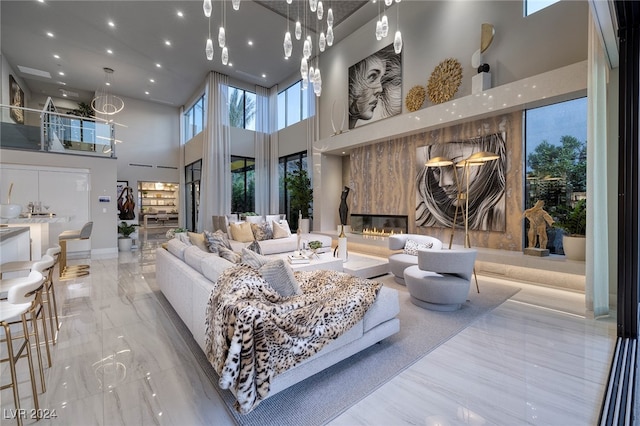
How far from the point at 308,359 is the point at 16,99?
1267cm

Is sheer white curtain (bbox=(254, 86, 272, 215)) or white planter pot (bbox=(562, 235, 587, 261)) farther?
sheer white curtain (bbox=(254, 86, 272, 215))

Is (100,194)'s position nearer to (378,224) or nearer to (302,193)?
(302,193)

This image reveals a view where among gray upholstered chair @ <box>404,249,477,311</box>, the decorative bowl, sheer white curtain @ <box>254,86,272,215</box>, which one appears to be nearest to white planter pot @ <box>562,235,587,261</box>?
gray upholstered chair @ <box>404,249,477,311</box>

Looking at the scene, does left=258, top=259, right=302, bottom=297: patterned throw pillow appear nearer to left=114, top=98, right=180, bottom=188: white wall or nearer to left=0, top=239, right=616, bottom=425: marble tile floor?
left=0, top=239, right=616, bottom=425: marble tile floor

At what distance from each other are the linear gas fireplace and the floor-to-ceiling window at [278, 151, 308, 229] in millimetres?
2463

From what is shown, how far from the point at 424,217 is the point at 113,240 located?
7937 mm

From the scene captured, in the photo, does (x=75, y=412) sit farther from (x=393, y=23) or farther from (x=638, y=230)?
(x=393, y=23)

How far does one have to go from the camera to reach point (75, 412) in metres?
1.65

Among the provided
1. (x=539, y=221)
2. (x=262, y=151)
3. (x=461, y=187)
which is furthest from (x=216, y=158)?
(x=539, y=221)

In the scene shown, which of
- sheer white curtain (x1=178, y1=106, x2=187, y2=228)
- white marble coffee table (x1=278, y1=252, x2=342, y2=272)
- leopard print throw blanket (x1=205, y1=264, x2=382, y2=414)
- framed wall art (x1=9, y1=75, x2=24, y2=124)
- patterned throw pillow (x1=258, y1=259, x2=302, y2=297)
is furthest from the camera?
sheer white curtain (x1=178, y1=106, x2=187, y2=228)

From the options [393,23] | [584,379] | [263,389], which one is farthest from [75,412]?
[393,23]

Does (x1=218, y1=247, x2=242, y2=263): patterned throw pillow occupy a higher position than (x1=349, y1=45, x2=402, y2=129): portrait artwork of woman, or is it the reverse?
(x1=349, y1=45, x2=402, y2=129): portrait artwork of woman

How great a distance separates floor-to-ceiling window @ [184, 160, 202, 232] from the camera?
11.5m

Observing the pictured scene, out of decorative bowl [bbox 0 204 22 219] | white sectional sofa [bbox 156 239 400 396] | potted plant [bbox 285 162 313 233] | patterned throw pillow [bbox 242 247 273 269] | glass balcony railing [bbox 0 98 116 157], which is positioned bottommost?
white sectional sofa [bbox 156 239 400 396]
